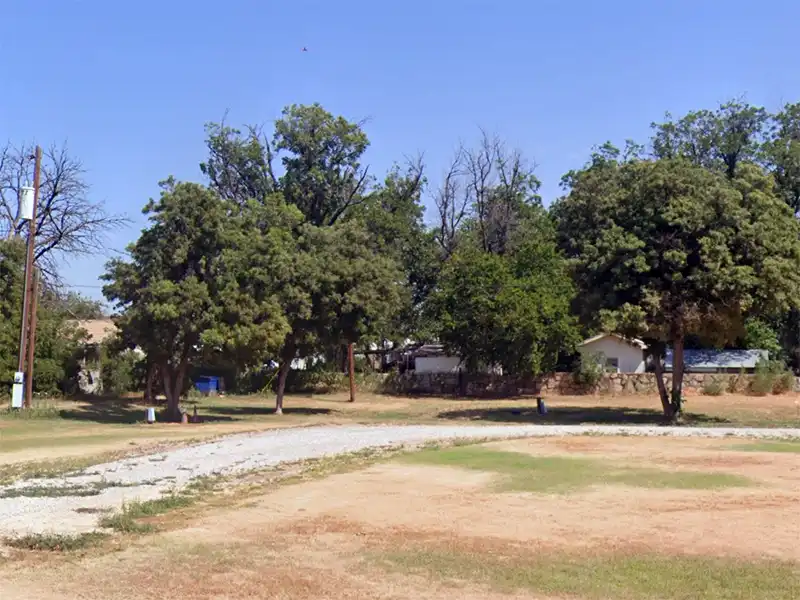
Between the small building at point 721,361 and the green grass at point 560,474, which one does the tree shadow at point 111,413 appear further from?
the small building at point 721,361

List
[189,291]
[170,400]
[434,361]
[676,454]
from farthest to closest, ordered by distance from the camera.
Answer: [434,361]
[170,400]
[189,291]
[676,454]

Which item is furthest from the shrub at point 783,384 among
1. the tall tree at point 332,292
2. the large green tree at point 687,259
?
the tall tree at point 332,292

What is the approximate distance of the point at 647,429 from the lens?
103 ft

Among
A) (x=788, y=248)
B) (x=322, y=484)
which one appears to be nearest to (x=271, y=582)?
(x=322, y=484)

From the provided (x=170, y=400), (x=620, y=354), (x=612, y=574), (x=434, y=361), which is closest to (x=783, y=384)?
(x=620, y=354)

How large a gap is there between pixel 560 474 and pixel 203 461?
26.2ft

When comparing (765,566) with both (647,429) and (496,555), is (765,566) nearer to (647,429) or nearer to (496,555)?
(496,555)

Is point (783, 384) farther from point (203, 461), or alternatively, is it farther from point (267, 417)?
point (203, 461)

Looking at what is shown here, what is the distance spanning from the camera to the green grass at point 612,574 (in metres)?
8.80

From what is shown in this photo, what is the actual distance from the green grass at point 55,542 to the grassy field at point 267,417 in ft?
24.1

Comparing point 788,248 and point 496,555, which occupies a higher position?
point 788,248

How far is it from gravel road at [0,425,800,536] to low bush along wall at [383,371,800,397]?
1825cm

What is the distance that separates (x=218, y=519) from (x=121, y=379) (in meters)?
35.7

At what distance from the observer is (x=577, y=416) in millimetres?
39750
